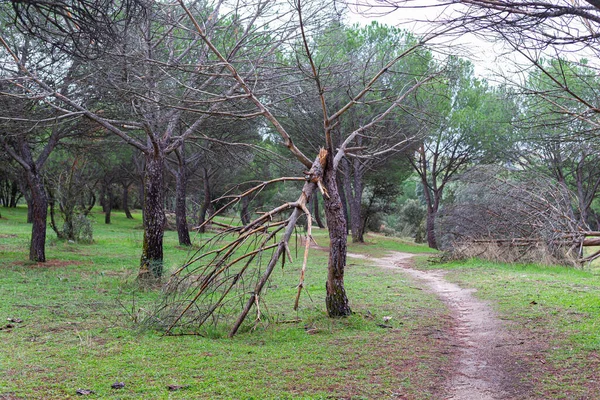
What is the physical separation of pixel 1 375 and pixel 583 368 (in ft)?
17.6

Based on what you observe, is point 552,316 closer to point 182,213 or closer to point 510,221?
point 510,221

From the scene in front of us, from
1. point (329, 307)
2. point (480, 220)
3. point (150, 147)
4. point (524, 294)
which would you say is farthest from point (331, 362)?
point (480, 220)

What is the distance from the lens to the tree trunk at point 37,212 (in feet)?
44.2

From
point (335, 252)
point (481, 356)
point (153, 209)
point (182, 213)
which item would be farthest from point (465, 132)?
point (481, 356)

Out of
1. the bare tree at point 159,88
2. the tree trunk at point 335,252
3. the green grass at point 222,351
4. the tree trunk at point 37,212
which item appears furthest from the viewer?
the tree trunk at point 37,212

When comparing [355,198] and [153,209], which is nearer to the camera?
[153,209]

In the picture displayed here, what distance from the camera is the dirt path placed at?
4801mm

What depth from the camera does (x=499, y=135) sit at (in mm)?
27250

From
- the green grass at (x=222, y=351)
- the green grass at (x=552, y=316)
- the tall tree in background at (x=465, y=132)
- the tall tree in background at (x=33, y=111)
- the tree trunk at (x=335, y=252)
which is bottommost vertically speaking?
the green grass at (x=222, y=351)

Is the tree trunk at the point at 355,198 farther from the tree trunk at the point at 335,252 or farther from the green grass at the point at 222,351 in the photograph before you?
the tree trunk at the point at 335,252

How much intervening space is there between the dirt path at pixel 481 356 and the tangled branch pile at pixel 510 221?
492 centimetres

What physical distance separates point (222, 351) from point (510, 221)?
11.8m

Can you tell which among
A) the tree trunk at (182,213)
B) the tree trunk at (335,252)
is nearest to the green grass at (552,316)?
the tree trunk at (335,252)

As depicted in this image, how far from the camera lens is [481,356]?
6035 millimetres
